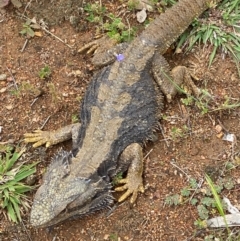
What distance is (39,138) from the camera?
651cm

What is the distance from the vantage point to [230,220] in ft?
19.4

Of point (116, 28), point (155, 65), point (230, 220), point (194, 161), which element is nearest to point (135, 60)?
point (155, 65)

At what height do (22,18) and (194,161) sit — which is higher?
(22,18)

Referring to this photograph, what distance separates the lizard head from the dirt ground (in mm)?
193

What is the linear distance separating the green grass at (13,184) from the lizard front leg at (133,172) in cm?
92

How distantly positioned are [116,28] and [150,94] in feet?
3.18

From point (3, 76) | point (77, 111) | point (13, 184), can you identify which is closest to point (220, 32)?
point (77, 111)

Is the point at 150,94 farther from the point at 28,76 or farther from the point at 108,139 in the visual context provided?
the point at 28,76

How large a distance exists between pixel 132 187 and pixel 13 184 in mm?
1185

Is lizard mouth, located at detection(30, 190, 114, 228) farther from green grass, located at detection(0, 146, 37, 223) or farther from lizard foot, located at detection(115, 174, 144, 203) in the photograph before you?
green grass, located at detection(0, 146, 37, 223)

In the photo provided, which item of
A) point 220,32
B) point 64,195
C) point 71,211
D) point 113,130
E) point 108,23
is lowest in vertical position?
point 71,211

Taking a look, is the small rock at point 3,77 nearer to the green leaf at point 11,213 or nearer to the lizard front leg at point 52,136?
the lizard front leg at point 52,136

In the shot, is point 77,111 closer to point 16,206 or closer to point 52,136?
point 52,136

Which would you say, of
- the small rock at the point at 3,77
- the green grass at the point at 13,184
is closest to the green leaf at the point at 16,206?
the green grass at the point at 13,184
